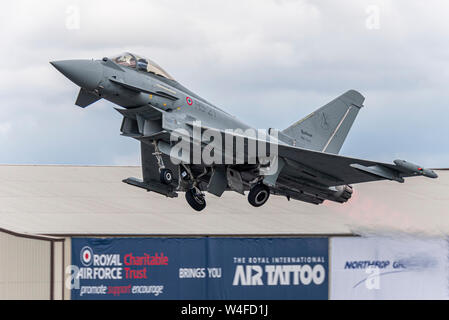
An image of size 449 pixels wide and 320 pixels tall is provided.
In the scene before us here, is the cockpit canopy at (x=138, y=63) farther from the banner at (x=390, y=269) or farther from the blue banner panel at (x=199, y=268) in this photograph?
the banner at (x=390, y=269)

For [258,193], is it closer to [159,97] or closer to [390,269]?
[159,97]

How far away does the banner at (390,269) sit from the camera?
90.4 ft

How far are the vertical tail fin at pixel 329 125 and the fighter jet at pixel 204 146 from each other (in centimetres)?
80

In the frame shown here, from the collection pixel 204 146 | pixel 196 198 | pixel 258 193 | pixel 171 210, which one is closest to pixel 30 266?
pixel 196 198

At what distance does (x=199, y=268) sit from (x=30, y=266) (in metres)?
5.11

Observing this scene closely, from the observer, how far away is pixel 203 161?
24609 mm

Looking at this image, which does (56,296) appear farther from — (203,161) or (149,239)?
(203,161)

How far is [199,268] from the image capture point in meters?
27.0

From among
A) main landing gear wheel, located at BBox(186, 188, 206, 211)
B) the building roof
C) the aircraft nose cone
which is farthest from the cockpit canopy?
the building roof


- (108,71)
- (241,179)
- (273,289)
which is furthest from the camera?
(273,289)

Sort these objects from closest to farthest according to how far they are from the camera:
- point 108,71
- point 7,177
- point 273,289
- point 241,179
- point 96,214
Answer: point 108,71 → point 241,179 → point 273,289 → point 96,214 → point 7,177

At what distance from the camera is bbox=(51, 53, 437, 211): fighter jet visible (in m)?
23.6

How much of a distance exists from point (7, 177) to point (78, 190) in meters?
2.90
